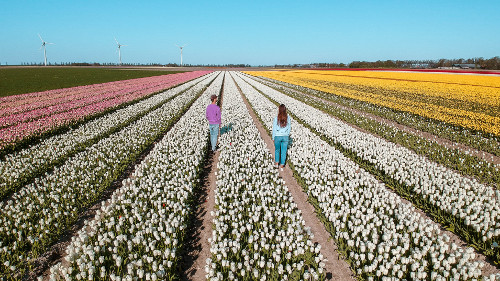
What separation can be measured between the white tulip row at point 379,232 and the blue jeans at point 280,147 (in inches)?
22.3

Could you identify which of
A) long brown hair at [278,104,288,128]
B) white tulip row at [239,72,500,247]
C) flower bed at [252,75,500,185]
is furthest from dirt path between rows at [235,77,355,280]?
flower bed at [252,75,500,185]

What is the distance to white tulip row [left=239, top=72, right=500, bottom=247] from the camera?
273 inches

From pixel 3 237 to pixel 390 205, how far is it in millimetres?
9792

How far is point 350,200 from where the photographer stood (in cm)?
837

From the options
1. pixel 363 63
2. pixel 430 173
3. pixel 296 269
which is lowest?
pixel 296 269

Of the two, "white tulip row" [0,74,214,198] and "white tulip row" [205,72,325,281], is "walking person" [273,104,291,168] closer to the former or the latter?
"white tulip row" [205,72,325,281]

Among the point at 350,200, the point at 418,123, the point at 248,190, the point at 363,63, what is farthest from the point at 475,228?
the point at 363,63

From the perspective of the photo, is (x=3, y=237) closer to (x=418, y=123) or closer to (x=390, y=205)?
(x=390, y=205)

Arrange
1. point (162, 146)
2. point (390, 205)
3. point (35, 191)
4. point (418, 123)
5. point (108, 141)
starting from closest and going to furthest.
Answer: point (390, 205)
point (35, 191)
point (162, 146)
point (108, 141)
point (418, 123)

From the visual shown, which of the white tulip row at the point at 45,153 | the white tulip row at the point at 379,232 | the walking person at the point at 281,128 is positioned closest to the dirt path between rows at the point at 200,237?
the walking person at the point at 281,128

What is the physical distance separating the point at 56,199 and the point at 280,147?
755 cm

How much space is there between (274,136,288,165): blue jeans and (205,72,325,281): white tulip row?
47 cm

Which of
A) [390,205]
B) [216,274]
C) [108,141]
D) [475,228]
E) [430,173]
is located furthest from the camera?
[108,141]

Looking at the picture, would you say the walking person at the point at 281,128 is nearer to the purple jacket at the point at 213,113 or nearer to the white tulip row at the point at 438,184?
the purple jacket at the point at 213,113
